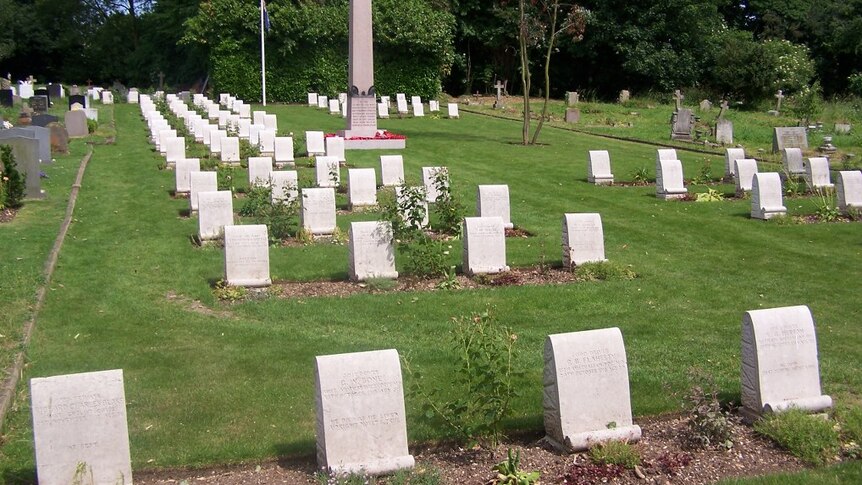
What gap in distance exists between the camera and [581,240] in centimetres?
1191

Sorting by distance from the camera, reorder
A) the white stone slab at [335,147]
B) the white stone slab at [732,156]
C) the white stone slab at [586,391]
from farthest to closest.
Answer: the white stone slab at [335,147] → the white stone slab at [732,156] → the white stone slab at [586,391]

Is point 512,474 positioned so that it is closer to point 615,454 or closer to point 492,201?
point 615,454

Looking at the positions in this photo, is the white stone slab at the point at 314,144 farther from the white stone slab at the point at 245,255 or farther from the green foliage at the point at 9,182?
the white stone slab at the point at 245,255

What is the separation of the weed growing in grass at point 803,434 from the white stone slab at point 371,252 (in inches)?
227

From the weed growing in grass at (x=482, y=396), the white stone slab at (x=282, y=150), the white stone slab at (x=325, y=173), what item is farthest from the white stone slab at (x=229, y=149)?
the weed growing in grass at (x=482, y=396)

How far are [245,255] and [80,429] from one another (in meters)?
5.54

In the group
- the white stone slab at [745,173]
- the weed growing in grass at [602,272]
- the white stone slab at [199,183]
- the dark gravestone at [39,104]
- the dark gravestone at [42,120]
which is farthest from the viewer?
the dark gravestone at [39,104]

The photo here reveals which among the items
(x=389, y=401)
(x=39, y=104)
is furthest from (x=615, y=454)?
(x=39, y=104)

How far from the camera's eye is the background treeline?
4209 centimetres

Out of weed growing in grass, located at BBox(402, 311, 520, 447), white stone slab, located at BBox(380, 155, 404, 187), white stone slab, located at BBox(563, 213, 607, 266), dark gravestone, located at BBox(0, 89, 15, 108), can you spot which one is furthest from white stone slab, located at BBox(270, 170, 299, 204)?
dark gravestone, located at BBox(0, 89, 15, 108)

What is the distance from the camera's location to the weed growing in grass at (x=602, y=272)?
11.5m

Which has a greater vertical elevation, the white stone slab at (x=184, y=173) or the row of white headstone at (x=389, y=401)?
the white stone slab at (x=184, y=173)

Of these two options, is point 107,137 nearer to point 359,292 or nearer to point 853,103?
point 359,292

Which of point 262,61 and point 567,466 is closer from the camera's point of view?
point 567,466
